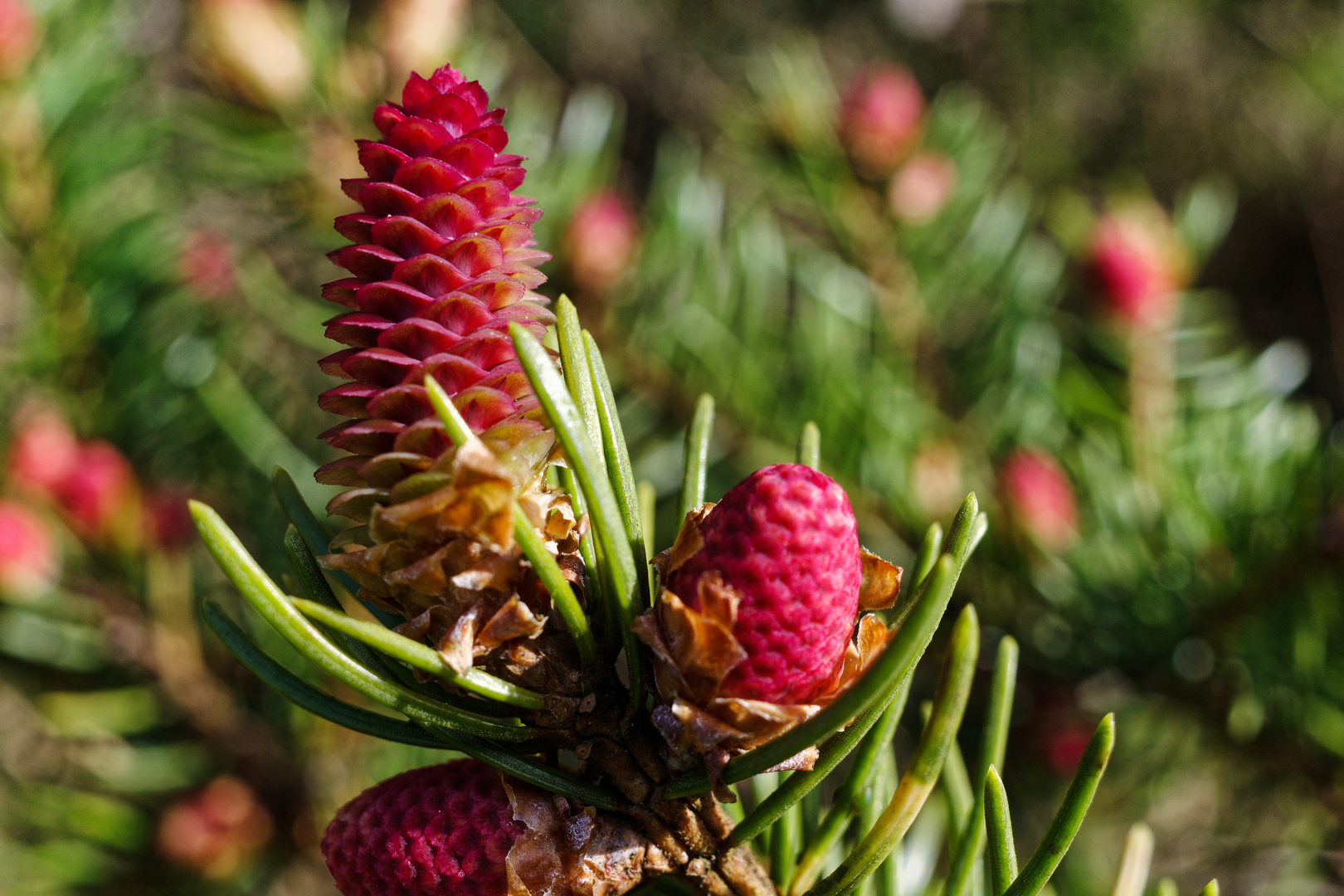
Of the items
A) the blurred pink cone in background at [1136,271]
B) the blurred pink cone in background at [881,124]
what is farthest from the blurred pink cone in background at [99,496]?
the blurred pink cone in background at [1136,271]

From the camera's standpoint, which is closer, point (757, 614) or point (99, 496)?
point (757, 614)

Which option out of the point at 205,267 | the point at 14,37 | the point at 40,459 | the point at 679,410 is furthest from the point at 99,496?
the point at 679,410

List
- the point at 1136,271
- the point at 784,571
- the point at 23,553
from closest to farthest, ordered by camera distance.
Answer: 1. the point at 784,571
2. the point at 23,553
3. the point at 1136,271

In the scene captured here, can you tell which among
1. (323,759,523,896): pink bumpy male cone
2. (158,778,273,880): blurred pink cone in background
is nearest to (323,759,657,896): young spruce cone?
(323,759,523,896): pink bumpy male cone

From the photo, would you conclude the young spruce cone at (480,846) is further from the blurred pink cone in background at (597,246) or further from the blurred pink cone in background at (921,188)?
the blurred pink cone in background at (921,188)

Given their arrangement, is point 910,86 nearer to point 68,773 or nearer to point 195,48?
point 195,48

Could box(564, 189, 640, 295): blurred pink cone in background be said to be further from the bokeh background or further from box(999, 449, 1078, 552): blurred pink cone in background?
box(999, 449, 1078, 552): blurred pink cone in background

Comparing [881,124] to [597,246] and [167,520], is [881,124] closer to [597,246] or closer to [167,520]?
[597,246]

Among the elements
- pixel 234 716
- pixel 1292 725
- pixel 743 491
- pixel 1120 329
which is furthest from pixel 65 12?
pixel 1292 725
